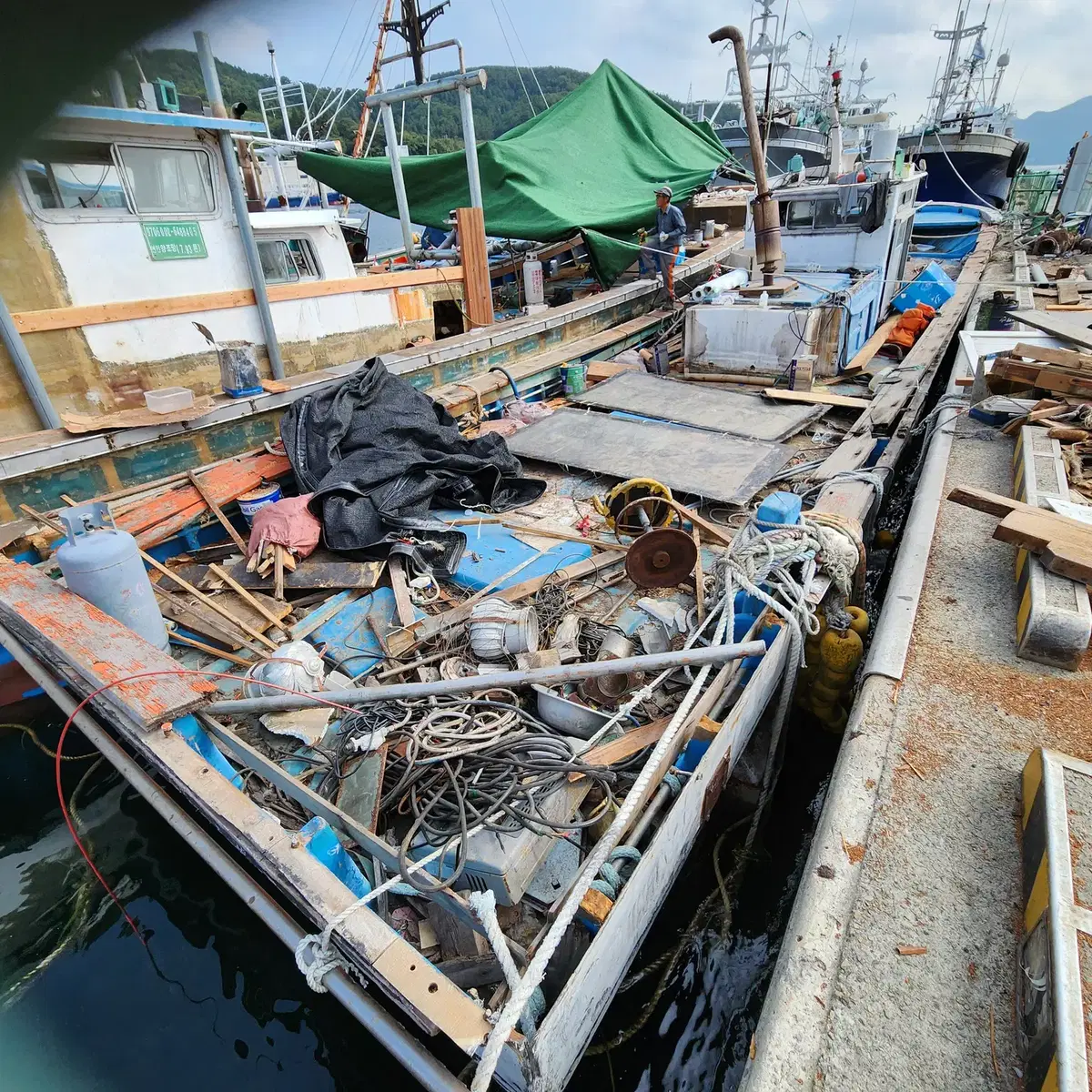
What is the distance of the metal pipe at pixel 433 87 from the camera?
24.0 feet

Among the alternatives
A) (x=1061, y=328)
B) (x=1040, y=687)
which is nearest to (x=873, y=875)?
(x=1040, y=687)

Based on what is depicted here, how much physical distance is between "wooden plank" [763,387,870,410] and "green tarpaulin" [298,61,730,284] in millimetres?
4119

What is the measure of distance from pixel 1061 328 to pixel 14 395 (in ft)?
32.0

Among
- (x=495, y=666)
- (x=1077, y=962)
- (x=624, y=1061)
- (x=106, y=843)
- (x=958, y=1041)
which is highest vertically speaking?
(x=1077, y=962)

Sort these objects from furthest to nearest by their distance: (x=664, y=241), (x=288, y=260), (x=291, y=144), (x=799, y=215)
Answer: (x=291, y=144) < (x=664, y=241) < (x=799, y=215) < (x=288, y=260)

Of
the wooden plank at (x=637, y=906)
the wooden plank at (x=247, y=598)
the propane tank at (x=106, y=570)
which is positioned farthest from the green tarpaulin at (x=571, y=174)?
the wooden plank at (x=637, y=906)

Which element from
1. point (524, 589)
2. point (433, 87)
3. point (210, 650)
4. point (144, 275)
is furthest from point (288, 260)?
point (524, 589)

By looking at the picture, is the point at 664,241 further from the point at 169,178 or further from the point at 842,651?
the point at 842,651

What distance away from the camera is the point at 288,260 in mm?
7262

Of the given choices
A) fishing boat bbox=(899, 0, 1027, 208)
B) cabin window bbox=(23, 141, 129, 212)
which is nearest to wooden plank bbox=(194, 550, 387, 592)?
cabin window bbox=(23, 141, 129, 212)

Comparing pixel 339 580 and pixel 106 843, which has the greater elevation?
pixel 339 580

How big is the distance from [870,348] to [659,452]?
4.89m

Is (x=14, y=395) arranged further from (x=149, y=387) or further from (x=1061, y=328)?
(x=1061, y=328)

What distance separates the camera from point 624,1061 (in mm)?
3018
